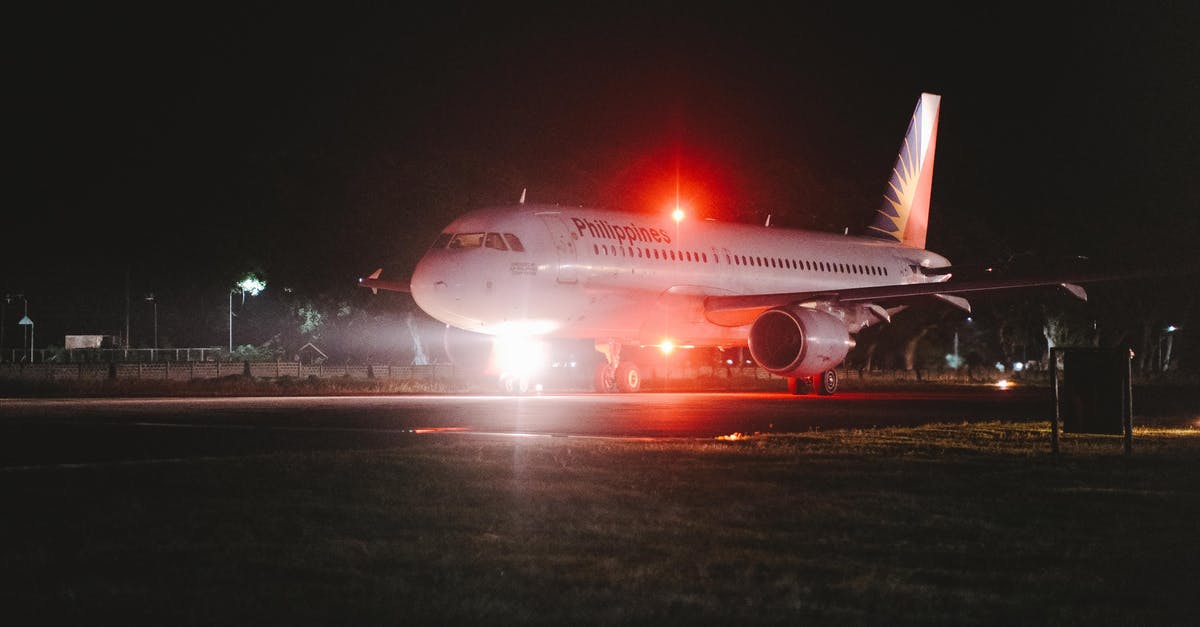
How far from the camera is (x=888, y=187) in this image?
145ft

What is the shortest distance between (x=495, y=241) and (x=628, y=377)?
21.6 ft

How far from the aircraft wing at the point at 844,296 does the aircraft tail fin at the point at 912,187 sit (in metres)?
11.5

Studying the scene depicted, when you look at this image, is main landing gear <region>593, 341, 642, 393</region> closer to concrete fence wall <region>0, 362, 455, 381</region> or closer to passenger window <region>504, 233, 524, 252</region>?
passenger window <region>504, 233, 524, 252</region>

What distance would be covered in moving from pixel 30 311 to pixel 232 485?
92530mm

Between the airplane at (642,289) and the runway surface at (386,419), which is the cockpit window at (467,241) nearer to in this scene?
the airplane at (642,289)

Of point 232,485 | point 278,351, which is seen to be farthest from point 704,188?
point 232,485

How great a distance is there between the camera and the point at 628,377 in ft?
109

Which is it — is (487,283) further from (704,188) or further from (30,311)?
(30,311)

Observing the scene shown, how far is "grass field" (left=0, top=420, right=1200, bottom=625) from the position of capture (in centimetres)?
646

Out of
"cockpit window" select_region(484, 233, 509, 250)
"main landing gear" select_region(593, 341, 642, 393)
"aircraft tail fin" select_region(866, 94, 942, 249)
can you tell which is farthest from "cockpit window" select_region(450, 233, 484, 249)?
"aircraft tail fin" select_region(866, 94, 942, 249)

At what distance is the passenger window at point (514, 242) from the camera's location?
92.2 feet

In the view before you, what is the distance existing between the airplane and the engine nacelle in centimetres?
3

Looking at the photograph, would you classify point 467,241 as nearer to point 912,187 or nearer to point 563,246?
point 563,246

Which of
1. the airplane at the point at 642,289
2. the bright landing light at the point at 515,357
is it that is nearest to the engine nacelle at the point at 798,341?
the airplane at the point at 642,289
